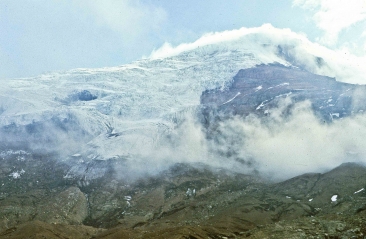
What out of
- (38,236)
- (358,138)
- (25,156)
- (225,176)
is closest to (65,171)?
(25,156)

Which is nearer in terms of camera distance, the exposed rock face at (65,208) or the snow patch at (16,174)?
the exposed rock face at (65,208)

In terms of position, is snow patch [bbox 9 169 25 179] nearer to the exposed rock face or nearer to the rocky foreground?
the rocky foreground

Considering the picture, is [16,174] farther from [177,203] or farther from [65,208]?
[177,203]

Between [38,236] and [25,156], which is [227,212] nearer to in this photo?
[38,236]

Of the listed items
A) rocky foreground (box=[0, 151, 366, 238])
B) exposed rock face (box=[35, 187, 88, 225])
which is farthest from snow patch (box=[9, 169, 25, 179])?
exposed rock face (box=[35, 187, 88, 225])

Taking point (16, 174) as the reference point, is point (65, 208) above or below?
below

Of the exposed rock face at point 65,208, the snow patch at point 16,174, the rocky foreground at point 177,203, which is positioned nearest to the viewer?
the rocky foreground at point 177,203

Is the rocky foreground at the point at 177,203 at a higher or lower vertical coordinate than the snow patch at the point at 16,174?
lower

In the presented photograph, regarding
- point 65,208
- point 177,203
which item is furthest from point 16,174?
point 177,203

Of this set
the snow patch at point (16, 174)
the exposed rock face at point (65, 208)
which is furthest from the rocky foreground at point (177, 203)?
the exposed rock face at point (65, 208)

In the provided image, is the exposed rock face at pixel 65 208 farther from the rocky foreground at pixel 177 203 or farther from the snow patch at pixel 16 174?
the snow patch at pixel 16 174
